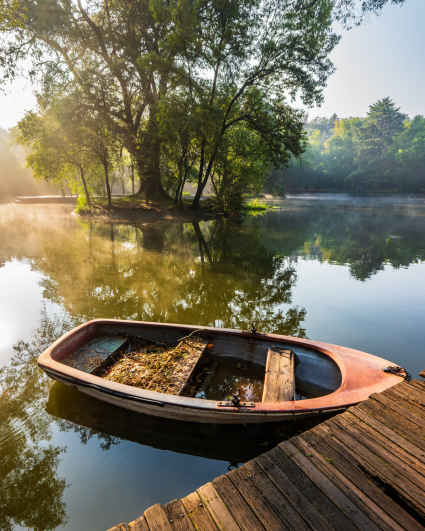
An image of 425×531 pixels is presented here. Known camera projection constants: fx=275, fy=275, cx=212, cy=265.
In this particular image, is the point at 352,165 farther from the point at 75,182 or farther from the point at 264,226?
the point at 75,182

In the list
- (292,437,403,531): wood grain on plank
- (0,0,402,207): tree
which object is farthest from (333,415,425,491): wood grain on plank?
(0,0,402,207): tree

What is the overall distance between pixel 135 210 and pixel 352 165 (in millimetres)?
66055

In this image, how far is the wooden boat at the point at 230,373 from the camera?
363 cm

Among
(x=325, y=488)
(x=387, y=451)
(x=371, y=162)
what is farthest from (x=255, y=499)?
(x=371, y=162)

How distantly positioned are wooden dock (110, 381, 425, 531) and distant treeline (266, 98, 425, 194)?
Answer: 192 ft

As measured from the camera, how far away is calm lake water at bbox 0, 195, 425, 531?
3404 millimetres

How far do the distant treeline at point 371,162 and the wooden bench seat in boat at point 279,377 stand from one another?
57.0 m

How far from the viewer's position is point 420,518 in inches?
95.4

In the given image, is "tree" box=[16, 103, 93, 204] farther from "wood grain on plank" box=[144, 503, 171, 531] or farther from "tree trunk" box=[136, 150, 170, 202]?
"wood grain on plank" box=[144, 503, 171, 531]

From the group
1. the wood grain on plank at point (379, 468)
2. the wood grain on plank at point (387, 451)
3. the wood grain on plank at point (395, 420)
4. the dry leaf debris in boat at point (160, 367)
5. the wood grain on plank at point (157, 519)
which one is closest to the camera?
the wood grain on plank at point (157, 519)

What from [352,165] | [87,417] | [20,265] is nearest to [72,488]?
[87,417]

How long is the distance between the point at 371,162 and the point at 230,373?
7754cm

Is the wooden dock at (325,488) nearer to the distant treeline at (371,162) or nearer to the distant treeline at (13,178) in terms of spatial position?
the distant treeline at (371,162)

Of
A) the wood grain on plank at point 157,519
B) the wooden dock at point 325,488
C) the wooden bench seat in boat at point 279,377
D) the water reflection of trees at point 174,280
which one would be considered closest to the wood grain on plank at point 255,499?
the wooden dock at point 325,488
